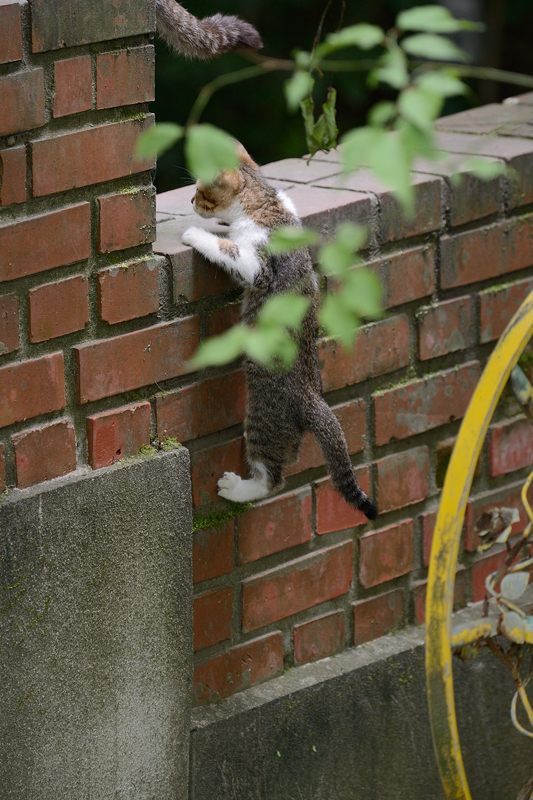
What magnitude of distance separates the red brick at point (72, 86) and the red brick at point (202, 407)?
0.51 m

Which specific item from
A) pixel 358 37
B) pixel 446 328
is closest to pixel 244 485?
pixel 446 328

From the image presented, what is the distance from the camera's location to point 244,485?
2424 mm

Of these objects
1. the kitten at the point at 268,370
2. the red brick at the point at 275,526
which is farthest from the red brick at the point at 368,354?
the red brick at the point at 275,526

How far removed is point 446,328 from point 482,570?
1.80 feet

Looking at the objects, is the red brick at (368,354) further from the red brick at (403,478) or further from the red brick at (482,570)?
the red brick at (482,570)

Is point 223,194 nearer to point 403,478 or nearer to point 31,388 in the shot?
point 31,388

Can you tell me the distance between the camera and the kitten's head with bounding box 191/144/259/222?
242 centimetres

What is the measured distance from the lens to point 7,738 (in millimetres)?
2143

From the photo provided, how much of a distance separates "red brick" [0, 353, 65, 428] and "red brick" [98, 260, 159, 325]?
12 centimetres

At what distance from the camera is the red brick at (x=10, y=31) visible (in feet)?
6.33

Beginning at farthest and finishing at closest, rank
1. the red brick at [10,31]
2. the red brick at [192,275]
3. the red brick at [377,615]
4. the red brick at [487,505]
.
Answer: the red brick at [487,505] → the red brick at [377,615] → the red brick at [192,275] → the red brick at [10,31]

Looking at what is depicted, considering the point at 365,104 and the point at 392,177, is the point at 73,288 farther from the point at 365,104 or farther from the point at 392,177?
the point at 365,104

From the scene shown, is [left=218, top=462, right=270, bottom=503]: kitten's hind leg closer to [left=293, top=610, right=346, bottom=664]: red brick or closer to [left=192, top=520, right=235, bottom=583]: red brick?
[left=192, top=520, right=235, bottom=583]: red brick

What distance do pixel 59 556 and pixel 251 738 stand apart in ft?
1.98
